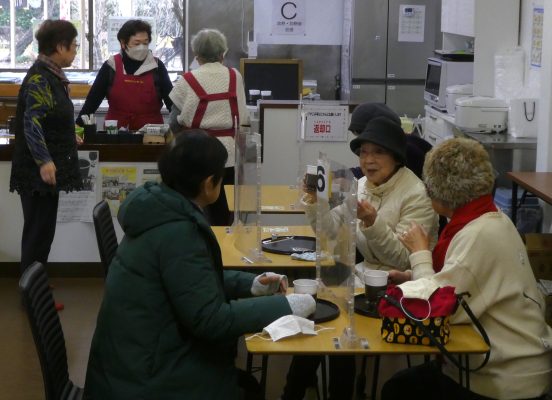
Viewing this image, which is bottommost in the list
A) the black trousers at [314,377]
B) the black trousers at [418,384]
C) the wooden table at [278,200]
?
the black trousers at [314,377]

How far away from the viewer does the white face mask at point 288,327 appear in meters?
2.77

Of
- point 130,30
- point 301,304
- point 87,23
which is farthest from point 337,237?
point 87,23

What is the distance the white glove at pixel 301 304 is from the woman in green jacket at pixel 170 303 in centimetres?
16

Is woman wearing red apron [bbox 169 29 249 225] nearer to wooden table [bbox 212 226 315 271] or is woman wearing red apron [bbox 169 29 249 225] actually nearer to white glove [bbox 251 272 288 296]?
wooden table [bbox 212 226 315 271]

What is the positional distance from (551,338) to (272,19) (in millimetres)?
6110

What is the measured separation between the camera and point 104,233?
3.81 metres

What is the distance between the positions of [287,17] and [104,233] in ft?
17.0

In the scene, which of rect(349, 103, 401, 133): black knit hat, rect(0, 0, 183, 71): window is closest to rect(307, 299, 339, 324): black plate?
rect(349, 103, 401, 133): black knit hat

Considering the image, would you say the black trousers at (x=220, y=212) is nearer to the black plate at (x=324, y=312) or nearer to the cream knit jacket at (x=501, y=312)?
the black plate at (x=324, y=312)

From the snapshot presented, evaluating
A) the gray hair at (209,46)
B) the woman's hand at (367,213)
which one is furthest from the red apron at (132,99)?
the woman's hand at (367,213)

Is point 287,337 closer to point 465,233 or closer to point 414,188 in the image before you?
point 465,233

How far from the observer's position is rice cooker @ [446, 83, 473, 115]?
22.7 ft

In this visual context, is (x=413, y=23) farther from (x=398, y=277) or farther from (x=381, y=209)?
(x=398, y=277)

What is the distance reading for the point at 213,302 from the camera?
2.57m
